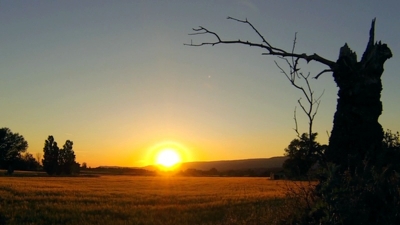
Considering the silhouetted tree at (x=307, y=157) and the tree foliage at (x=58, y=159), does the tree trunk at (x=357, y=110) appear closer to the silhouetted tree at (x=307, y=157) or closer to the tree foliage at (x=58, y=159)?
the silhouetted tree at (x=307, y=157)

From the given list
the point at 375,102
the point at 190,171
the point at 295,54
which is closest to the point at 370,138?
the point at 375,102

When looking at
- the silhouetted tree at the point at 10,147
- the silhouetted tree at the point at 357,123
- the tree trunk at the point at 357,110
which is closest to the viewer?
the silhouetted tree at the point at 357,123

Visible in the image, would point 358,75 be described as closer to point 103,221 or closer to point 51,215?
point 103,221

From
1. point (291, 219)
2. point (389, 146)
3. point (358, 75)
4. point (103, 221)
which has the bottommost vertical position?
point (103, 221)

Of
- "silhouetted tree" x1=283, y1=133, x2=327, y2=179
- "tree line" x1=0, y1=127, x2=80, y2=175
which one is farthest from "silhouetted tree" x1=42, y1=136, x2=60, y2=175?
"silhouetted tree" x1=283, y1=133, x2=327, y2=179

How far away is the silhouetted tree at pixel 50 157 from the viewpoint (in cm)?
9919

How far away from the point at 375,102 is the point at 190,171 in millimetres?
120788

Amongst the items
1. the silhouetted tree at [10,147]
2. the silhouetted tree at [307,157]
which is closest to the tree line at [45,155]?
the silhouetted tree at [10,147]

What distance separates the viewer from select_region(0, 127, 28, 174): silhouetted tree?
98625mm

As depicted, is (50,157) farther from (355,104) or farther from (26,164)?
(355,104)

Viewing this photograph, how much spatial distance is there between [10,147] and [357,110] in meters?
107

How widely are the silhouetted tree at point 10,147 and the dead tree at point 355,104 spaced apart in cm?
10148

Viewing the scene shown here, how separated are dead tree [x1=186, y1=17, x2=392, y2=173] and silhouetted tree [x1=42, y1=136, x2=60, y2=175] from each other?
9885 cm

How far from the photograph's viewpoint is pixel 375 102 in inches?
275
